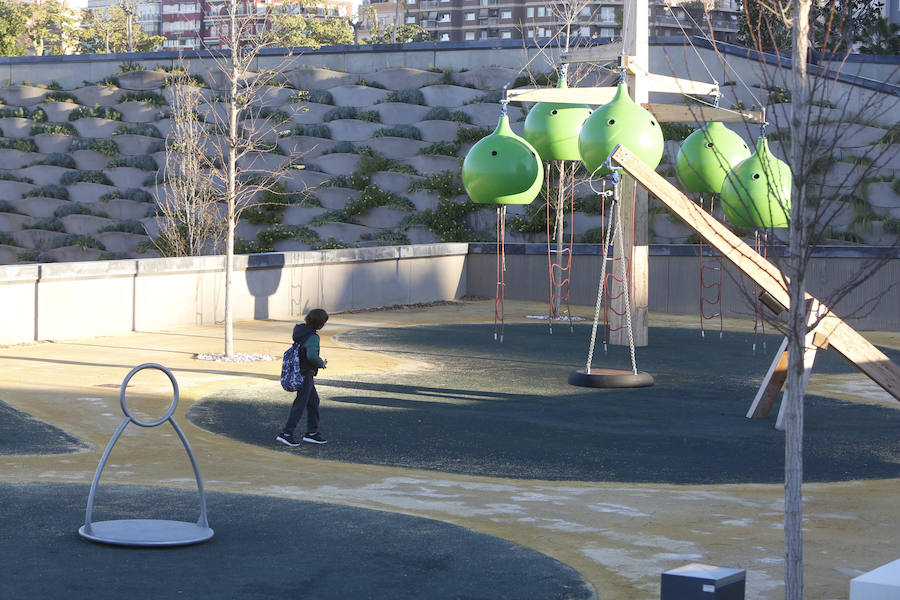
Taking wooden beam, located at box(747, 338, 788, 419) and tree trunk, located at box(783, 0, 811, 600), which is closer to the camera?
tree trunk, located at box(783, 0, 811, 600)

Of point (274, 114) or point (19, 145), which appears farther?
point (19, 145)

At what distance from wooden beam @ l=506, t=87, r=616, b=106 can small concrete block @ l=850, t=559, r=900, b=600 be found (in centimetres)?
1380

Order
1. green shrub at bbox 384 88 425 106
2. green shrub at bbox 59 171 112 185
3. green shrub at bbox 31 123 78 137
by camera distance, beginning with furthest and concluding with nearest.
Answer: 1. green shrub at bbox 31 123 78 137
2. green shrub at bbox 384 88 425 106
3. green shrub at bbox 59 171 112 185

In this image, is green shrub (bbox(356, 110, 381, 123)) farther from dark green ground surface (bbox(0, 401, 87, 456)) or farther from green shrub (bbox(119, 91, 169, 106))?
dark green ground surface (bbox(0, 401, 87, 456))

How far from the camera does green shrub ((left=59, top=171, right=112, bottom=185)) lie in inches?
1606

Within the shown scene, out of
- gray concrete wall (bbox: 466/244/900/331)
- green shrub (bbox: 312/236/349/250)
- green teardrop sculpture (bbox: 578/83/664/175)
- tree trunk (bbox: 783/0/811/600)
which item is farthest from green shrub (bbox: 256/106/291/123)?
tree trunk (bbox: 783/0/811/600)

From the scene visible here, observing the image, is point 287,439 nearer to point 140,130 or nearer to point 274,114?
point 274,114

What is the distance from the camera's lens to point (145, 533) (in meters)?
8.10

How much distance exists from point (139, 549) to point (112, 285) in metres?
12.8

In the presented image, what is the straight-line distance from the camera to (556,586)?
23.9 ft

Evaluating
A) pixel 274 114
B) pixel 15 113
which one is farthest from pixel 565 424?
pixel 15 113

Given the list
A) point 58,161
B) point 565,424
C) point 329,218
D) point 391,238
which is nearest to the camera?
point 565,424

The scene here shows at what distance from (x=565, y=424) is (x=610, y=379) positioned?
3076mm

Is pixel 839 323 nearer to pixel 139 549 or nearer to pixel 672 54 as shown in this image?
pixel 139 549
